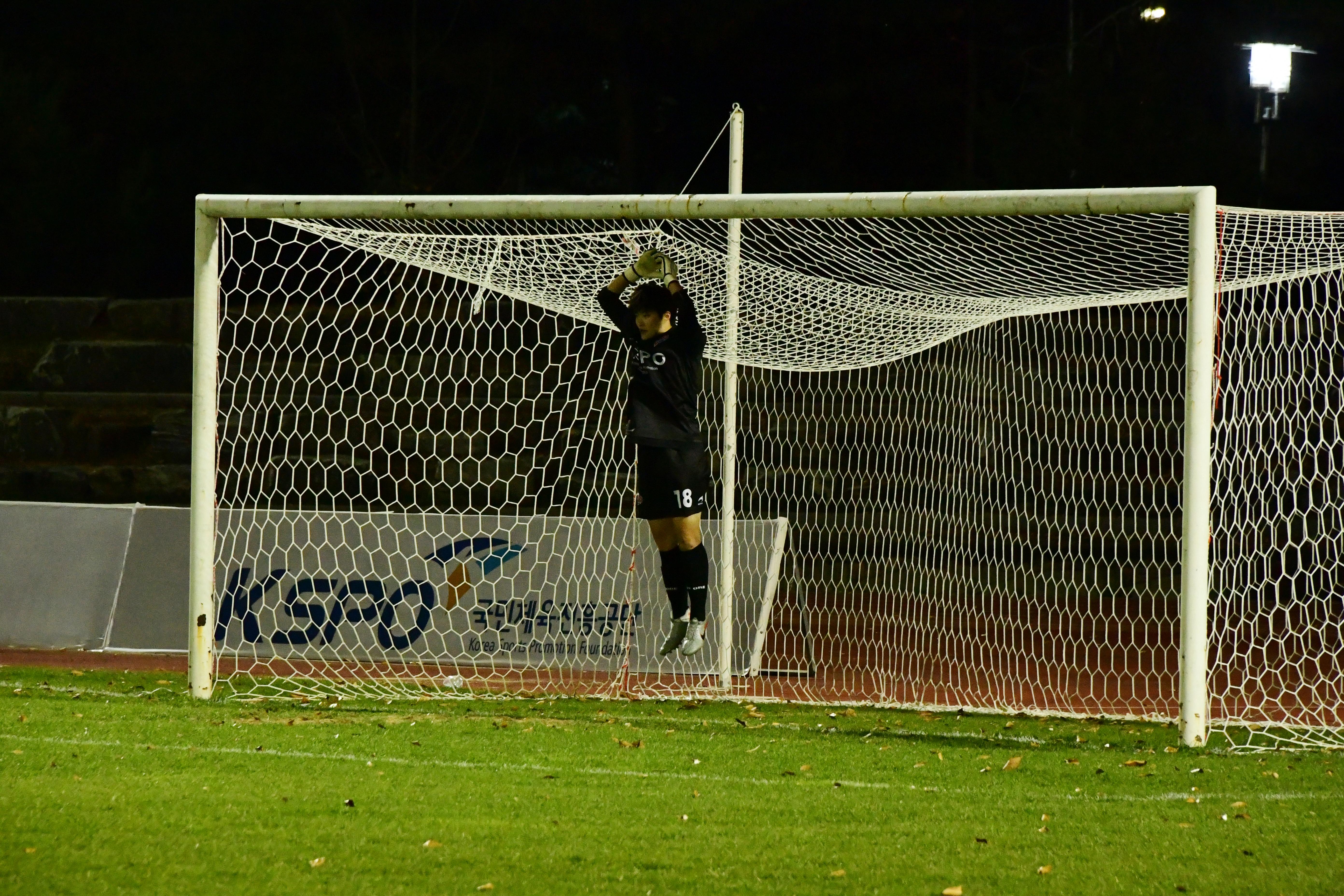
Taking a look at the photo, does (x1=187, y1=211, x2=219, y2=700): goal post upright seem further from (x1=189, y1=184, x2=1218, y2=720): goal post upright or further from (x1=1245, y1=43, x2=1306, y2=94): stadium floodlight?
(x1=1245, y1=43, x2=1306, y2=94): stadium floodlight

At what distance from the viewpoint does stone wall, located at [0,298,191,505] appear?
15.9 metres

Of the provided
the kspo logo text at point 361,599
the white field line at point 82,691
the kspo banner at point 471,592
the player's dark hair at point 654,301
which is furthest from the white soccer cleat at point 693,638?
the white field line at point 82,691

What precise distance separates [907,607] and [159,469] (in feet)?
27.6

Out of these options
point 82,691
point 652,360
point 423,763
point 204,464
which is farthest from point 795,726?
point 82,691

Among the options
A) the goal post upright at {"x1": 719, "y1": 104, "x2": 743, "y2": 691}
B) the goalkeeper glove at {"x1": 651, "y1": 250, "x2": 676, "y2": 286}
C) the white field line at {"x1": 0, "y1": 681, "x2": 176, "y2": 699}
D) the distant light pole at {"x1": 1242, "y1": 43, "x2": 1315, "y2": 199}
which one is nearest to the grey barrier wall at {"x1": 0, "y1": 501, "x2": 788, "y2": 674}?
the goal post upright at {"x1": 719, "y1": 104, "x2": 743, "y2": 691}

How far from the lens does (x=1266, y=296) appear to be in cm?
701

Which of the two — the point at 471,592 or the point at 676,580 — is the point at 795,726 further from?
the point at 471,592

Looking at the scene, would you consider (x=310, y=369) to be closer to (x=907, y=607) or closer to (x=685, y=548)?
(x=907, y=607)

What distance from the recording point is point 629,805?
200 inches

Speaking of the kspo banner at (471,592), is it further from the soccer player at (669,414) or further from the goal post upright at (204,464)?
the soccer player at (669,414)

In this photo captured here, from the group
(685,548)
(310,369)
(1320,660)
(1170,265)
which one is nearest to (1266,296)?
(1170,265)

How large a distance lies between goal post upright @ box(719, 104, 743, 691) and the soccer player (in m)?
1.28

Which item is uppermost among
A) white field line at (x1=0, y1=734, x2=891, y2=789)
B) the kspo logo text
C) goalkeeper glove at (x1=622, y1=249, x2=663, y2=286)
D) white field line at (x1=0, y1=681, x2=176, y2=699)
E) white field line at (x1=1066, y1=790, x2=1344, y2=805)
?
goalkeeper glove at (x1=622, y1=249, x2=663, y2=286)

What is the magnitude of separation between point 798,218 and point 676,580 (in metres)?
1.79
